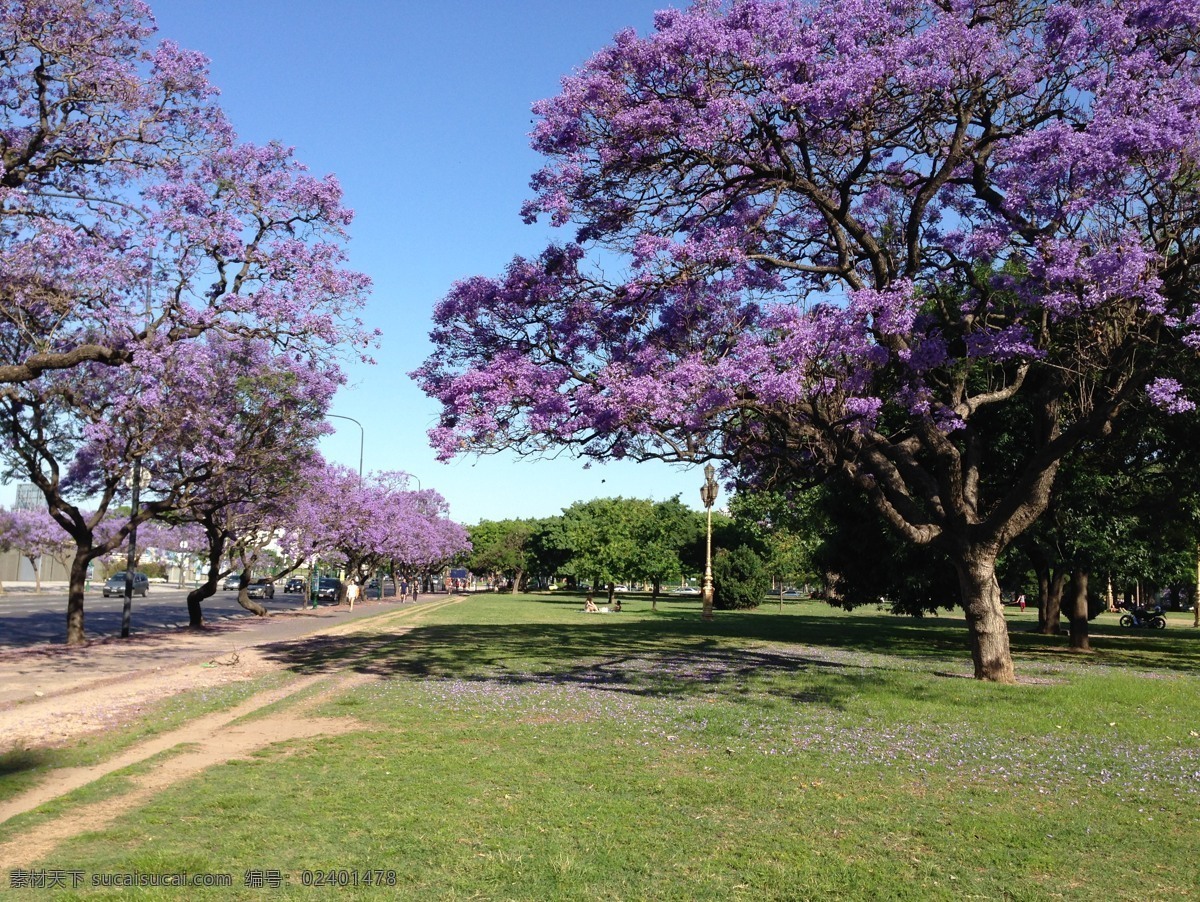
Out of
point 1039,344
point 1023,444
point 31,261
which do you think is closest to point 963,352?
point 1039,344

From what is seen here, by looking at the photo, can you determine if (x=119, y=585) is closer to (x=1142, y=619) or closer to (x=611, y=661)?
(x=611, y=661)

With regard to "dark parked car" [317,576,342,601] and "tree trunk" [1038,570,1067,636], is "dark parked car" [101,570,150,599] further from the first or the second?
"tree trunk" [1038,570,1067,636]

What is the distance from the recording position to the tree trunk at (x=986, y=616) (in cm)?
1670

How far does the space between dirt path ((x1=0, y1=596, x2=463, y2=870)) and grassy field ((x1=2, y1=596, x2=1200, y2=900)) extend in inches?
11.7

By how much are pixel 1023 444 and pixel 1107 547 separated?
3908 mm

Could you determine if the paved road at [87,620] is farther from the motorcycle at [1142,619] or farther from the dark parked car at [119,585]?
the motorcycle at [1142,619]

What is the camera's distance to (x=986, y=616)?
1683 centimetres

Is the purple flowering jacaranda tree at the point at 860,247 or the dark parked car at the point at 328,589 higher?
the purple flowering jacaranda tree at the point at 860,247

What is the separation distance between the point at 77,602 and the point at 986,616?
867 inches

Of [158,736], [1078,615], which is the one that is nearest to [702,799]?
[158,736]

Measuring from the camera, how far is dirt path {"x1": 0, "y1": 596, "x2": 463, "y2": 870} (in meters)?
6.59

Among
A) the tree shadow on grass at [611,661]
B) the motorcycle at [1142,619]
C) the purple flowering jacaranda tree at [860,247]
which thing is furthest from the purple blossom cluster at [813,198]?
the motorcycle at [1142,619]

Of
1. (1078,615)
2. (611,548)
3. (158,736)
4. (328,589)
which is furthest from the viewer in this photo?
(328,589)

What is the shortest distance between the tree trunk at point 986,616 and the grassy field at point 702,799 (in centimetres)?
114
